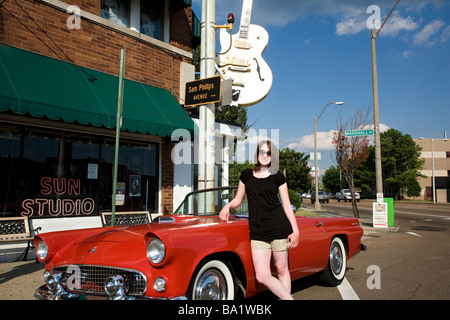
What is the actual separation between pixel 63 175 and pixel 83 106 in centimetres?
172

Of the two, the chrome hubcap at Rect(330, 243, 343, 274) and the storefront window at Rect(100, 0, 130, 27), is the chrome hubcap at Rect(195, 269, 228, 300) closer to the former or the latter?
the chrome hubcap at Rect(330, 243, 343, 274)

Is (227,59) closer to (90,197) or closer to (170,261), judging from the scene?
(90,197)

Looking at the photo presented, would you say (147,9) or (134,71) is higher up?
(147,9)

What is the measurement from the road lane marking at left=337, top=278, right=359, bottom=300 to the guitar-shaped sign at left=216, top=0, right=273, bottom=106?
7396 mm

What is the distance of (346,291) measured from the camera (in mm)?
4664

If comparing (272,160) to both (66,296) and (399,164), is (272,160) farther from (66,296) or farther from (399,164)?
(399,164)

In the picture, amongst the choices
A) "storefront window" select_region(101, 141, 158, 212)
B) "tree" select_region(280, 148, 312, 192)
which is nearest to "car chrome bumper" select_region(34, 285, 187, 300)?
"storefront window" select_region(101, 141, 158, 212)

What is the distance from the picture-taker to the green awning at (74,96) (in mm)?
6262

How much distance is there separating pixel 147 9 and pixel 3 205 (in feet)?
21.0

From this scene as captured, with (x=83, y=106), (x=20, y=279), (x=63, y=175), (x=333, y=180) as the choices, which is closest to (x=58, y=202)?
(x=63, y=175)

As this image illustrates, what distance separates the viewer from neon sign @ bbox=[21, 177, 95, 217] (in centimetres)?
729

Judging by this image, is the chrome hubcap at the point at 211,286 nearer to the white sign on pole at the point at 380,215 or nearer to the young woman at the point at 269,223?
the young woman at the point at 269,223
